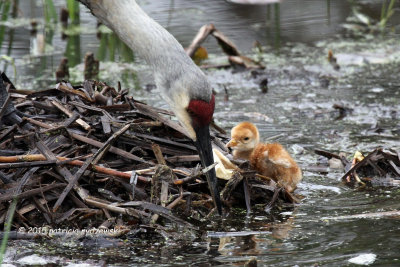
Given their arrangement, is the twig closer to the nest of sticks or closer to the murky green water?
the nest of sticks

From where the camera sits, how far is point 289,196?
504 cm

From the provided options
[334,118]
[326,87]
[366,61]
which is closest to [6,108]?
[334,118]

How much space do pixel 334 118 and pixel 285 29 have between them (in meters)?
3.57

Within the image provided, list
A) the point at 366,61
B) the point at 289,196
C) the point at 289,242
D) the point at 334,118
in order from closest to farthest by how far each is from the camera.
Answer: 1. the point at 289,242
2. the point at 289,196
3. the point at 334,118
4. the point at 366,61

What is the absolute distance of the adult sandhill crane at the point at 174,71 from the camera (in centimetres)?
474

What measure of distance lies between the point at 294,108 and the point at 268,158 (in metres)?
2.24

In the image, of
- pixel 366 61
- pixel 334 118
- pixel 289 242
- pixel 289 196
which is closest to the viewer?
pixel 289 242

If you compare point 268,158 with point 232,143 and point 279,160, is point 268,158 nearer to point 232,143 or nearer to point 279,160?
point 279,160

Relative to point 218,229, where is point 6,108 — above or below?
above

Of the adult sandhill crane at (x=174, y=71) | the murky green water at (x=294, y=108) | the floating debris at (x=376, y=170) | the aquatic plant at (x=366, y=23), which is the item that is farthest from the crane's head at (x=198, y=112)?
the aquatic plant at (x=366, y=23)

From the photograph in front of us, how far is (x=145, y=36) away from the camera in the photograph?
16.7 ft

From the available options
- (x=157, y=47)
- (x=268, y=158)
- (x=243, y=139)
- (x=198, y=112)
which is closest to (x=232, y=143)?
(x=243, y=139)

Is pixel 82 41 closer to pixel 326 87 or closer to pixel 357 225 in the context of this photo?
pixel 326 87

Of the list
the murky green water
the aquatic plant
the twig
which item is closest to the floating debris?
the murky green water
